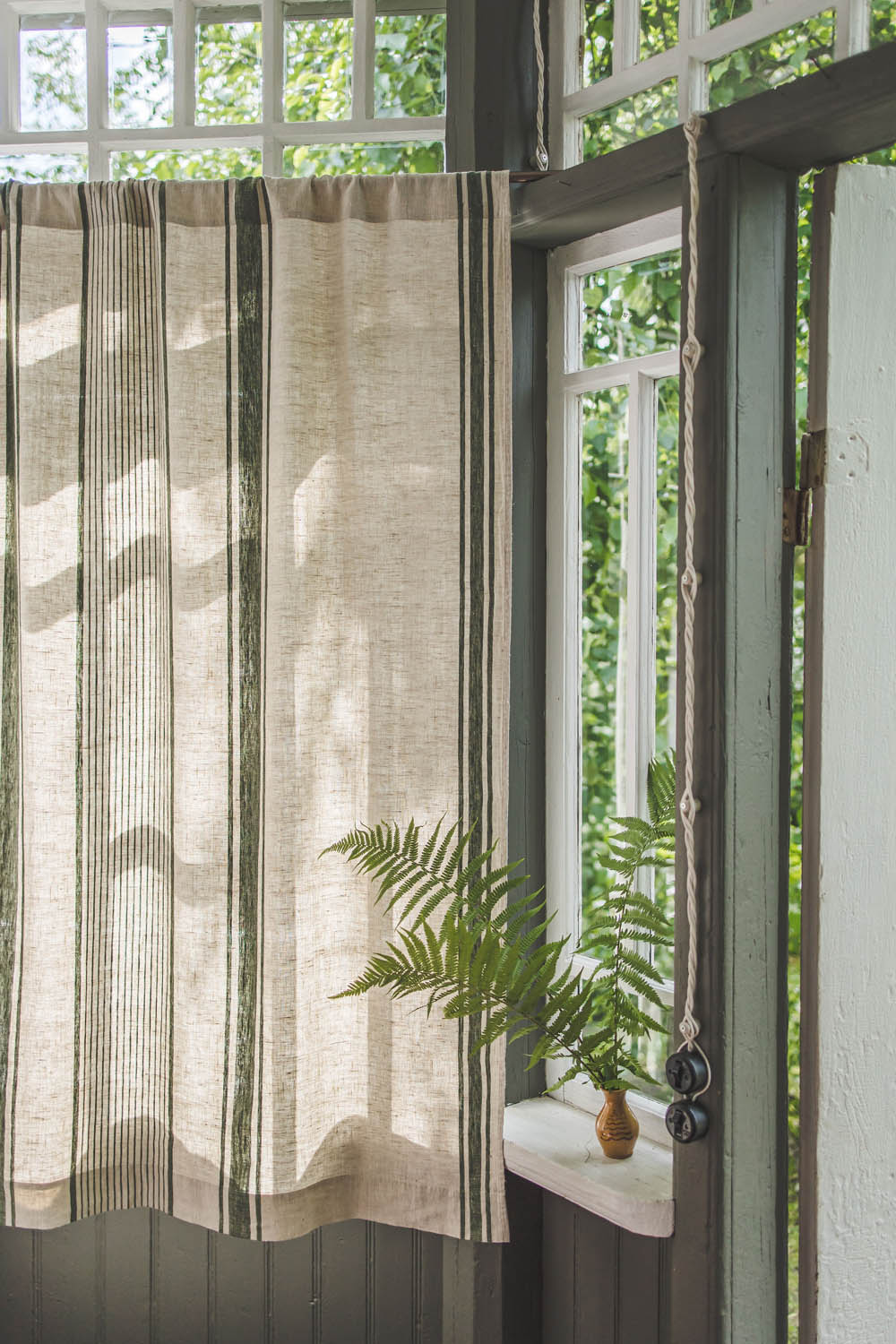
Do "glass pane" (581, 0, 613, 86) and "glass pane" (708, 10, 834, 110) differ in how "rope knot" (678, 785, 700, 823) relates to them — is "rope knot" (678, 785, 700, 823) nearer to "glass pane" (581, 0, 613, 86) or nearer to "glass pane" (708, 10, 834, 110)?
"glass pane" (708, 10, 834, 110)

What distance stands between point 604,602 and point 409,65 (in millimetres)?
1141

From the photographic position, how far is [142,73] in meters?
1.75

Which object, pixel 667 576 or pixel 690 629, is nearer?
pixel 690 629

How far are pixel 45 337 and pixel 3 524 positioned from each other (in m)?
0.29

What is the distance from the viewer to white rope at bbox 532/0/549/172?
1570 mm

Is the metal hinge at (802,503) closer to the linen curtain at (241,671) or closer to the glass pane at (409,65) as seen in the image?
the linen curtain at (241,671)

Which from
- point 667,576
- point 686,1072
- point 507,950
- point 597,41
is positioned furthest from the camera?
point 667,576

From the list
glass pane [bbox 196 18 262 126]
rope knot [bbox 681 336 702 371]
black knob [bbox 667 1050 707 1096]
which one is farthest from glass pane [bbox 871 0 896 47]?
black knob [bbox 667 1050 707 1096]

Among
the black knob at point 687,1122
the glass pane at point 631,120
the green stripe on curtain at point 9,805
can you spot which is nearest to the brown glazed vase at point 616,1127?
the black knob at point 687,1122

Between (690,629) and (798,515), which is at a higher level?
(798,515)

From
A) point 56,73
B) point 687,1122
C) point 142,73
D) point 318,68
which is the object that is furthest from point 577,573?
point 56,73

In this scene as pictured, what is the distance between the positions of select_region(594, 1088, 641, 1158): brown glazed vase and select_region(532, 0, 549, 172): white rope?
4.39ft

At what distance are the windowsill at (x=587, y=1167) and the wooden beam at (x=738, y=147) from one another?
1.32m

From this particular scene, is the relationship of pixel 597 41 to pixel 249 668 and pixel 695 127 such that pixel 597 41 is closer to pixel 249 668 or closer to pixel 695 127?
pixel 695 127
